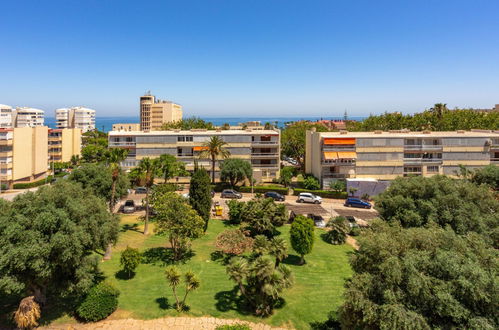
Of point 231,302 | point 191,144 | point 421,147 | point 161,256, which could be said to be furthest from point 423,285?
→ point 191,144

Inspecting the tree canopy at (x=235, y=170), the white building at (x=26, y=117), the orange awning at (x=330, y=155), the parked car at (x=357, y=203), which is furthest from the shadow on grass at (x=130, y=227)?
the white building at (x=26, y=117)

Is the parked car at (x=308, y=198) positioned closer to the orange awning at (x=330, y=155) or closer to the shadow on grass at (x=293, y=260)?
the orange awning at (x=330, y=155)

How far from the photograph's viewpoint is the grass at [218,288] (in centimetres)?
2408

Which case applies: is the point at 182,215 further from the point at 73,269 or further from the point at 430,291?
the point at 430,291

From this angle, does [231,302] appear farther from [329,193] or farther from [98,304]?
[329,193]

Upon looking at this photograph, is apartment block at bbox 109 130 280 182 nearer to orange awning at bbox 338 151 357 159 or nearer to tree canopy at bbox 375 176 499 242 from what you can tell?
orange awning at bbox 338 151 357 159

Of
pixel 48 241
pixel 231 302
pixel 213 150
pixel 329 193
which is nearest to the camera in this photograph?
pixel 48 241

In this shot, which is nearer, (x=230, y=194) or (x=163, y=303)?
(x=163, y=303)

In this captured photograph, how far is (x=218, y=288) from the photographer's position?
27734mm

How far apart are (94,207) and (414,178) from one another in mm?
34507

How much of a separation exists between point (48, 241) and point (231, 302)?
14342 mm

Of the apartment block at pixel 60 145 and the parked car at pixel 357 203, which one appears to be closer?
the parked car at pixel 357 203

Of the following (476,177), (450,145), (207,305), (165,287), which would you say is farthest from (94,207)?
(450,145)

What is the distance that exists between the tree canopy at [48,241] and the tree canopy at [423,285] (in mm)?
18561
